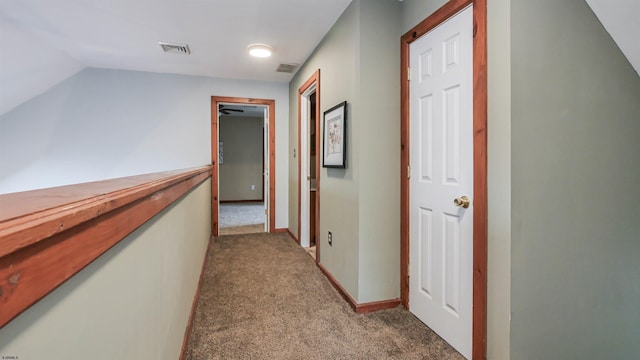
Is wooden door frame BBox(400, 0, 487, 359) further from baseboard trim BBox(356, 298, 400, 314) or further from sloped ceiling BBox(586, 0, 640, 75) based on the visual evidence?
baseboard trim BBox(356, 298, 400, 314)

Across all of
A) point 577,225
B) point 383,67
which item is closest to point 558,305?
point 577,225

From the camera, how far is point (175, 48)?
3.23 metres

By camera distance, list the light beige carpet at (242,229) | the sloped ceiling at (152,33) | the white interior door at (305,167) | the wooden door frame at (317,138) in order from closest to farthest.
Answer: the sloped ceiling at (152,33) → the wooden door frame at (317,138) → the white interior door at (305,167) → the light beige carpet at (242,229)

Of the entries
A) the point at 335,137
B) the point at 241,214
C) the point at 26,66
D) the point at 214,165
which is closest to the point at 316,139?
the point at 335,137

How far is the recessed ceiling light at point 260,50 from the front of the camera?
317 centimetres

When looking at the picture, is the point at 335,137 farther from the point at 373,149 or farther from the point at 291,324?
the point at 291,324

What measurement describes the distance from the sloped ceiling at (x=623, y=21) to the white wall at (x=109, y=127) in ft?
12.2

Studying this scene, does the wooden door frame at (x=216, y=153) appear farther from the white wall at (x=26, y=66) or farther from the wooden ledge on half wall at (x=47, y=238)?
the wooden ledge on half wall at (x=47, y=238)

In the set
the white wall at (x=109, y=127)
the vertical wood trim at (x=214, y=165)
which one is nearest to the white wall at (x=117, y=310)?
the vertical wood trim at (x=214, y=165)

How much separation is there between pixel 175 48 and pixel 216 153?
4.92ft

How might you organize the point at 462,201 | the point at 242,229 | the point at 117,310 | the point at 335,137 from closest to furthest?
the point at 117,310, the point at 462,201, the point at 335,137, the point at 242,229

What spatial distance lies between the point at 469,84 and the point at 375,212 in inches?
40.8

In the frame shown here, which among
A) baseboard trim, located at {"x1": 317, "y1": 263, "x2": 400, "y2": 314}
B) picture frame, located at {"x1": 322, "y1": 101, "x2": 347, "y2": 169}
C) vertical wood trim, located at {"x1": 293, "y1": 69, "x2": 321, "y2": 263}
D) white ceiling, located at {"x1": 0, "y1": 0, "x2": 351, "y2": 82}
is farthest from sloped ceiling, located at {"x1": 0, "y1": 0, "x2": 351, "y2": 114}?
baseboard trim, located at {"x1": 317, "y1": 263, "x2": 400, "y2": 314}

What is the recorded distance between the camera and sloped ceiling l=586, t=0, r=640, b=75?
1.48m
